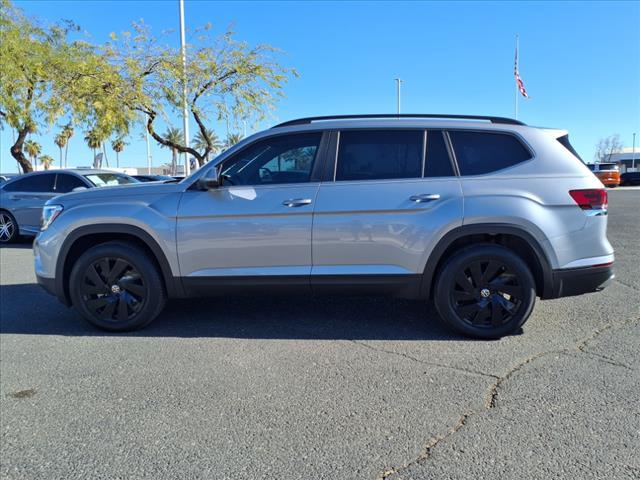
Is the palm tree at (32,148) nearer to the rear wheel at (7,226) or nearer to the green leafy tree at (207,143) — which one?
the green leafy tree at (207,143)

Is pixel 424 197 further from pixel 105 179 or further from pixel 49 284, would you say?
pixel 105 179

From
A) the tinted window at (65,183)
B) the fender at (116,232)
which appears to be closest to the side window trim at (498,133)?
the fender at (116,232)

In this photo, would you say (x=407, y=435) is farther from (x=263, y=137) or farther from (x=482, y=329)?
(x=263, y=137)

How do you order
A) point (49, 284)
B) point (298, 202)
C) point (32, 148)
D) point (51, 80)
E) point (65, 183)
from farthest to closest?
point (32, 148), point (51, 80), point (65, 183), point (49, 284), point (298, 202)

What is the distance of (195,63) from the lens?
1800 centimetres

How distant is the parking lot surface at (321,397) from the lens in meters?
2.41

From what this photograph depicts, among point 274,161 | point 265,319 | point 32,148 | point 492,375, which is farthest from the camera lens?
point 32,148

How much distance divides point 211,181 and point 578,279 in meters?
3.22

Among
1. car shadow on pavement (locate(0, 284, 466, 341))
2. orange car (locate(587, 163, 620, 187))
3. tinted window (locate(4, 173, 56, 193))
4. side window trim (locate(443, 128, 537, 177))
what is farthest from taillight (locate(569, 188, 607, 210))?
orange car (locate(587, 163, 620, 187))

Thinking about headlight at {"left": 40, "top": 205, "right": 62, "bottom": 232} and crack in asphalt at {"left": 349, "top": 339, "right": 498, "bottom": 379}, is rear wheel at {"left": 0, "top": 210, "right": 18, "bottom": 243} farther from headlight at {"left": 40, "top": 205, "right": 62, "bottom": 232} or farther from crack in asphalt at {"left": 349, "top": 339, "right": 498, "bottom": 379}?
crack in asphalt at {"left": 349, "top": 339, "right": 498, "bottom": 379}

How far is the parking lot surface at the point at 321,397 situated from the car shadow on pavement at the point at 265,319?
0.10ft

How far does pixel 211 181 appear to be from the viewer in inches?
159

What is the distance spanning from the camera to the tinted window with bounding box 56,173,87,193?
9750 millimetres

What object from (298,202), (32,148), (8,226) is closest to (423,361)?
(298,202)
